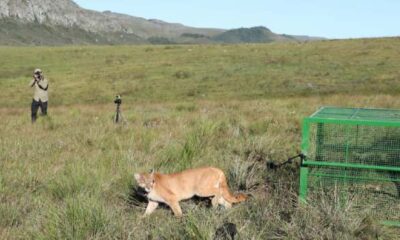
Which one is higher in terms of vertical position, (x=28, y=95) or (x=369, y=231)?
(x=369, y=231)

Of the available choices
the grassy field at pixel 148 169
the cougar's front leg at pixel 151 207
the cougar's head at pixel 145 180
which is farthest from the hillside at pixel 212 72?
the cougar's head at pixel 145 180

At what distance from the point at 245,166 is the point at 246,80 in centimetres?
3491

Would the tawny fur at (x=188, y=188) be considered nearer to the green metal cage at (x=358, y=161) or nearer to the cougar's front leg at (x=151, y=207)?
the cougar's front leg at (x=151, y=207)

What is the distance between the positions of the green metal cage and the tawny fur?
1100mm

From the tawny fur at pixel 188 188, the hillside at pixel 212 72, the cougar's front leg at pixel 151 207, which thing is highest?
the tawny fur at pixel 188 188

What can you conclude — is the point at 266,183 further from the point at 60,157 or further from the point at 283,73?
the point at 283,73

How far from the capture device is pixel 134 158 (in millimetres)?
10852

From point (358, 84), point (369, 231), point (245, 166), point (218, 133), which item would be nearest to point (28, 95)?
A: point (358, 84)

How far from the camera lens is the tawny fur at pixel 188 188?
796cm

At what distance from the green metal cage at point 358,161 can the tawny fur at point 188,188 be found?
3.61ft

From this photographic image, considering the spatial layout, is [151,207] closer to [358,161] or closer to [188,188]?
[188,188]

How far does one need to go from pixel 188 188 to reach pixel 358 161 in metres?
3.48

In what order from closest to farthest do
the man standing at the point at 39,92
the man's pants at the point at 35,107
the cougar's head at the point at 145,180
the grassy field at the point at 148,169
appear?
the grassy field at the point at 148,169 < the cougar's head at the point at 145,180 < the man's pants at the point at 35,107 < the man standing at the point at 39,92

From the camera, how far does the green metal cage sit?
7898 millimetres
